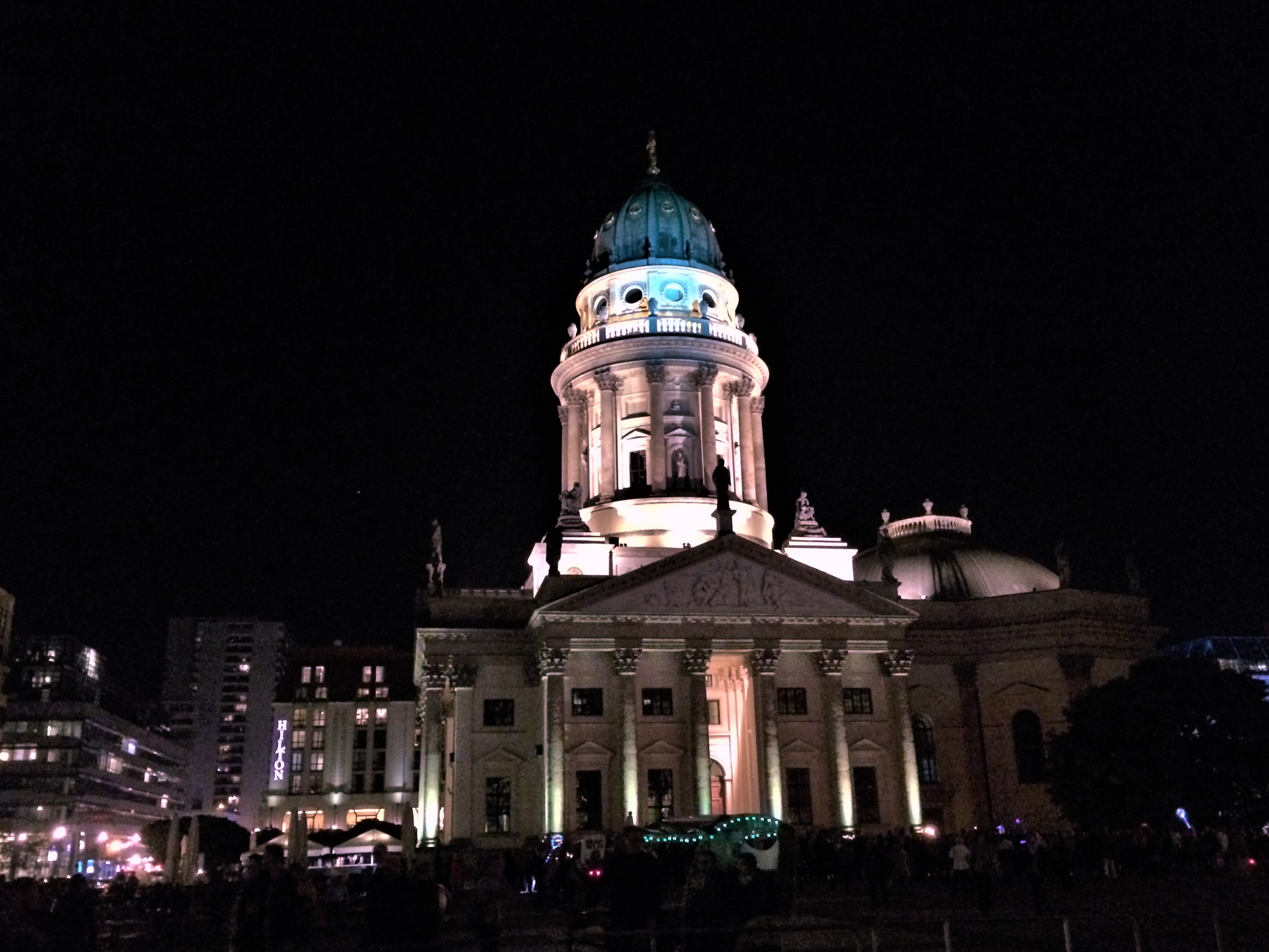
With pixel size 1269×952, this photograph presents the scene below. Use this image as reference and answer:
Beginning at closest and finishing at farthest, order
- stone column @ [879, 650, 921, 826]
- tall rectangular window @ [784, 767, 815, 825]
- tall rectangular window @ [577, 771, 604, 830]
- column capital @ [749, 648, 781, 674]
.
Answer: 1. tall rectangular window @ [577, 771, 604, 830]
2. column capital @ [749, 648, 781, 674]
3. stone column @ [879, 650, 921, 826]
4. tall rectangular window @ [784, 767, 815, 825]

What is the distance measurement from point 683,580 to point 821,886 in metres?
16.6

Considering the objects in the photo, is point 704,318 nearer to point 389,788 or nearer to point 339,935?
point 339,935

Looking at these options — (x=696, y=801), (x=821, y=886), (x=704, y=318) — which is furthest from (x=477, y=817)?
(x=704, y=318)

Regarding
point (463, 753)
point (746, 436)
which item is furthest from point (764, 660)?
point (746, 436)

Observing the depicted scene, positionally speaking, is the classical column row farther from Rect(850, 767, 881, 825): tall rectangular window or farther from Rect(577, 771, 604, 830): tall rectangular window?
Rect(850, 767, 881, 825): tall rectangular window

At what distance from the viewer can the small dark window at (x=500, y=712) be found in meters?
51.9

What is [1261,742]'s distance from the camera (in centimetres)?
4334

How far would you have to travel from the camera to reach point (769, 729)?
4844 cm

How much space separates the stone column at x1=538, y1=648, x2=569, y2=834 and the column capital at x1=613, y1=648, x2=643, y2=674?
2.36m

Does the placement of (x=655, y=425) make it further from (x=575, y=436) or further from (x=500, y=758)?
(x=500, y=758)

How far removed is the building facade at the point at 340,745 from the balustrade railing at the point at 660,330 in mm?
54360

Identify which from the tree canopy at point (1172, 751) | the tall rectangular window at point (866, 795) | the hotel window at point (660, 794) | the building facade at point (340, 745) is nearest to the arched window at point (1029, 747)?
the tree canopy at point (1172, 751)

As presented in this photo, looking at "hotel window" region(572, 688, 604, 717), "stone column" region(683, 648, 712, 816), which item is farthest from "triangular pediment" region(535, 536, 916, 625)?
"hotel window" region(572, 688, 604, 717)

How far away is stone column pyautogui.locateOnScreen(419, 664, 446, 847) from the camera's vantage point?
49469 millimetres
